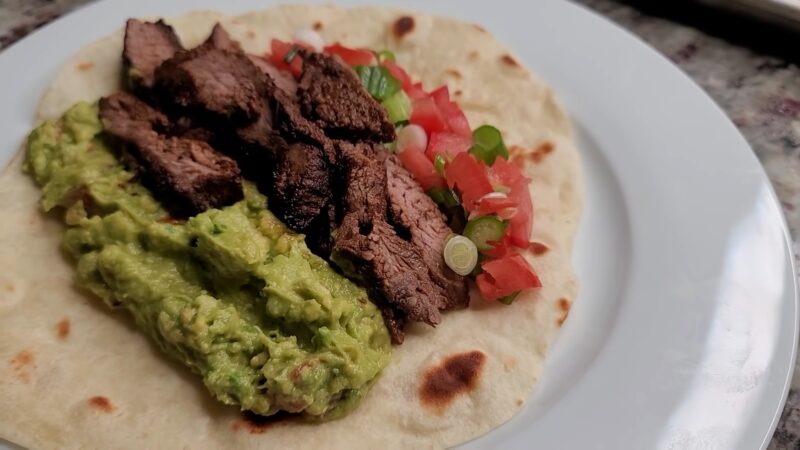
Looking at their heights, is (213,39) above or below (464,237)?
above

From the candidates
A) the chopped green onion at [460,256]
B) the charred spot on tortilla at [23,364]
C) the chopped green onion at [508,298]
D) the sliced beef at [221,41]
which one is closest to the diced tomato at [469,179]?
the chopped green onion at [460,256]

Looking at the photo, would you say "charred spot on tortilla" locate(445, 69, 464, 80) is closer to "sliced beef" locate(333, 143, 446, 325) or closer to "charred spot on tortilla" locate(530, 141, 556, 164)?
"charred spot on tortilla" locate(530, 141, 556, 164)

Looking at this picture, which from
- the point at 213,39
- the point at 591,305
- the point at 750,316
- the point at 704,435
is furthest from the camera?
the point at 213,39

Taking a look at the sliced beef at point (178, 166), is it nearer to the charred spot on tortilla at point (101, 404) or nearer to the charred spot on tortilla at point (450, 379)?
the charred spot on tortilla at point (101, 404)

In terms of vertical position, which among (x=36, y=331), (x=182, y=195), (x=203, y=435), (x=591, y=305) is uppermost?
(x=182, y=195)

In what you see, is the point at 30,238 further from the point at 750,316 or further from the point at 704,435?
the point at 750,316

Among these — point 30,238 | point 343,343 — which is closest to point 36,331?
point 30,238
